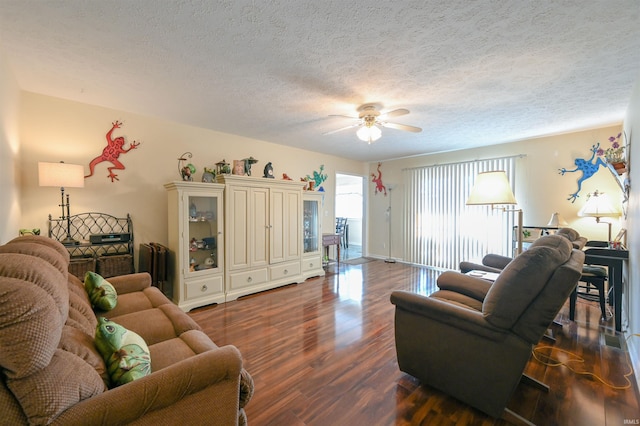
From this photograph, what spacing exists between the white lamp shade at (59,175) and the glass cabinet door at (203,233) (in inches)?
42.1

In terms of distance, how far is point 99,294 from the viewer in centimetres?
203

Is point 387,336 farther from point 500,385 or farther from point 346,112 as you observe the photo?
point 346,112

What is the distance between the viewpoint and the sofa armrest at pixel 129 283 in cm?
241

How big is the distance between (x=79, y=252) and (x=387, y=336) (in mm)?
3400

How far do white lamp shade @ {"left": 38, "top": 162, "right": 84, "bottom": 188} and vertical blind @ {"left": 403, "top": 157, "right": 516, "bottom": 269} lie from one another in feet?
17.6

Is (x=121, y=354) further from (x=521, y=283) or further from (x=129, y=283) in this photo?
(x=521, y=283)

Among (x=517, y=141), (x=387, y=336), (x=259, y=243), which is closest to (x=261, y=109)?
(x=259, y=243)

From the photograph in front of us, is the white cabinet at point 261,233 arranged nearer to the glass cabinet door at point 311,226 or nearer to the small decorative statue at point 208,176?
the small decorative statue at point 208,176

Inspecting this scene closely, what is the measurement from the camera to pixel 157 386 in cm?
105

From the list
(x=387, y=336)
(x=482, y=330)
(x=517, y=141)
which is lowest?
(x=387, y=336)

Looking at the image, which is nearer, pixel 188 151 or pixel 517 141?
pixel 188 151

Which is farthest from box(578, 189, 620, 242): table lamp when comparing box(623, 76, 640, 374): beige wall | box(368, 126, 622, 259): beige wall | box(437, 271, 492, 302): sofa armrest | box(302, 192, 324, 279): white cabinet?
box(302, 192, 324, 279): white cabinet

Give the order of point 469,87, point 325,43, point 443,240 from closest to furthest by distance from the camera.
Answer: point 325,43, point 469,87, point 443,240

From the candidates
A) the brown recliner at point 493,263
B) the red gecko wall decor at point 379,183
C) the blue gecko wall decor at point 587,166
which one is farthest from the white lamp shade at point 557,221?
the red gecko wall decor at point 379,183
